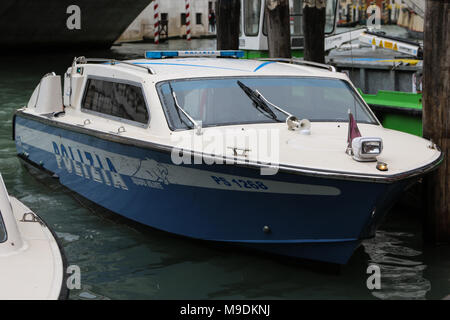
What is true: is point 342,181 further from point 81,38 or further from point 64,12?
point 81,38

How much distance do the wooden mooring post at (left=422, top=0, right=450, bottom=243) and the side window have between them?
2.74 meters

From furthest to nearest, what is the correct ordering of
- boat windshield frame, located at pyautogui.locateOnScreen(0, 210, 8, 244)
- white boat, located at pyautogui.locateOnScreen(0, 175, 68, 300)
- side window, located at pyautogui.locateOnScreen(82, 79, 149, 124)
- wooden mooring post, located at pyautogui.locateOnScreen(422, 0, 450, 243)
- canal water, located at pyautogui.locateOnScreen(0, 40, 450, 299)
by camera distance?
side window, located at pyautogui.locateOnScreen(82, 79, 149, 124), wooden mooring post, located at pyautogui.locateOnScreen(422, 0, 450, 243), canal water, located at pyautogui.locateOnScreen(0, 40, 450, 299), boat windshield frame, located at pyautogui.locateOnScreen(0, 210, 8, 244), white boat, located at pyautogui.locateOnScreen(0, 175, 68, 300)

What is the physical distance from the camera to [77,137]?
8.24 meters

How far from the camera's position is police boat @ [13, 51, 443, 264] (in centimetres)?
590

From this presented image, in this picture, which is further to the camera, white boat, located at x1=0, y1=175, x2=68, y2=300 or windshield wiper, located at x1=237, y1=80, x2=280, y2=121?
windshield wiper, located at x1=237, y1=80, x2=280, y2=121

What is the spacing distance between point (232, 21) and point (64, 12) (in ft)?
64.7

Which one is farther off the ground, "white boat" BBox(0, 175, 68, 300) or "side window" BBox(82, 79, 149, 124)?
"side window" BBox(82, 79, 149, 124)

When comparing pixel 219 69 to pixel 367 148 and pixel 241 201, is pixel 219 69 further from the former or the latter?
pixel 367 148

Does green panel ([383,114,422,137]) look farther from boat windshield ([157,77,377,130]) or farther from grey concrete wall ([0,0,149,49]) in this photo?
grey concrete wall ([0,0,149,49])

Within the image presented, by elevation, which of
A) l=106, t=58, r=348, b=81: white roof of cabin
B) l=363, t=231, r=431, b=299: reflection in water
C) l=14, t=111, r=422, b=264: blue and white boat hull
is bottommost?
l=363, t=231, r=431, b=299: reflection in water

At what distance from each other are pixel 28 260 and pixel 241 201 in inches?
84.5

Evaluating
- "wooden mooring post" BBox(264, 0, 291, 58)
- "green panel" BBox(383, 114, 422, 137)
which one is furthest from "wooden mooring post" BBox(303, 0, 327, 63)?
"green panel" BBox(383, 114, 422, 137)

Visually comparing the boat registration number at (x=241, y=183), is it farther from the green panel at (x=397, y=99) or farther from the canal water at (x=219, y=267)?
the green panel at (x=397, y=99)
